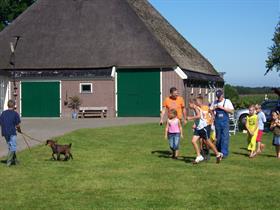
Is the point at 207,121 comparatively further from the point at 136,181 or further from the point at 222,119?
the point at 136,181

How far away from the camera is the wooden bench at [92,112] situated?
39.2m

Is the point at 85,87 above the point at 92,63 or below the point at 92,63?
below

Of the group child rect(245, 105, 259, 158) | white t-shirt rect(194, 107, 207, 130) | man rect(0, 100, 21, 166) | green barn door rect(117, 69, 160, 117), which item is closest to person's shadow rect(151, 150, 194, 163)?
white t-shirt rect(194, 107, 207, 130)

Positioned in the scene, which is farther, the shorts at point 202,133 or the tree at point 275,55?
the tree at point 275,55

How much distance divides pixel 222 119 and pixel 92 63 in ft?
79.9

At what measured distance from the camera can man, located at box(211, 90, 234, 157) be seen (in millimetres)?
15781

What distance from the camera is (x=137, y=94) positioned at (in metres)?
39.4

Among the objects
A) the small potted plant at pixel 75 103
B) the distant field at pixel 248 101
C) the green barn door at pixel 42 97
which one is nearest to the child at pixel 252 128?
the small potted plant at pixel 75 103

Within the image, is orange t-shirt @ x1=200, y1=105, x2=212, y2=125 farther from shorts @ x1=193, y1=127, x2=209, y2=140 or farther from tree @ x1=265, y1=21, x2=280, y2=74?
tree @ x1=265, y1=21, x2=280, y2=74

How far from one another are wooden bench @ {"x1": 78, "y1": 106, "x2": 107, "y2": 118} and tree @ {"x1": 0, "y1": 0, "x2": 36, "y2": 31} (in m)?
21.7

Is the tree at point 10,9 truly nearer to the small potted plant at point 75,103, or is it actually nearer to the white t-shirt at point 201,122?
the small potted plant at point 75,103

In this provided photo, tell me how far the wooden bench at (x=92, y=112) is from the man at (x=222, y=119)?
23.5 metres

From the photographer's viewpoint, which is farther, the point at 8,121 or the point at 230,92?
the point at 230,92

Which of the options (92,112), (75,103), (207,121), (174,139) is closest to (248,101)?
(92,112)
